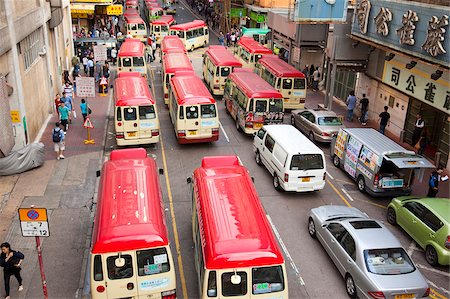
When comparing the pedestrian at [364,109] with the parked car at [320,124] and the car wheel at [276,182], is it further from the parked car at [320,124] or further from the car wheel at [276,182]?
the car wheel at [276,182]

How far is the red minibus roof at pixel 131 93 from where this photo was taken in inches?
757

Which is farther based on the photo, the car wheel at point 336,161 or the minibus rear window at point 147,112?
the minibus rear window at point 147,112

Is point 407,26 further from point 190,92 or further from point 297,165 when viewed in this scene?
point 190,92

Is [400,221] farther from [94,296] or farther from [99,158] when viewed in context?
[99,158]

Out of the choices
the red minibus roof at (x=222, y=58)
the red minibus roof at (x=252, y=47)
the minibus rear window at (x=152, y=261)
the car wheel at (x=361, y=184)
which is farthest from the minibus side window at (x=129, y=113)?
the red minibus roof at (x=252, y=47)

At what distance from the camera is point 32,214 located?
29.4ft

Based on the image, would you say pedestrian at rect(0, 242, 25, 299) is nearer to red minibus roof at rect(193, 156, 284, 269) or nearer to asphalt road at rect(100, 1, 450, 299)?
asphalt road at rect(100, 1, 450, 299)

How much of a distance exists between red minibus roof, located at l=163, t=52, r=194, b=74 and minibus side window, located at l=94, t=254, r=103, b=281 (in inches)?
724

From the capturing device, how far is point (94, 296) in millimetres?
9109

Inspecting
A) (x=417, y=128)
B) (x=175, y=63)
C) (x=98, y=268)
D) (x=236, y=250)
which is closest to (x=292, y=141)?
(x=417, y=128)

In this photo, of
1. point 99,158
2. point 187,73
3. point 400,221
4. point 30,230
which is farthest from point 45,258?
point 187,73

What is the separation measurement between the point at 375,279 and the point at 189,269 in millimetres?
4613

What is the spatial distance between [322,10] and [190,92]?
912 cm

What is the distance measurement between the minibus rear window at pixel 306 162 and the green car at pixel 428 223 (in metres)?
2.85
